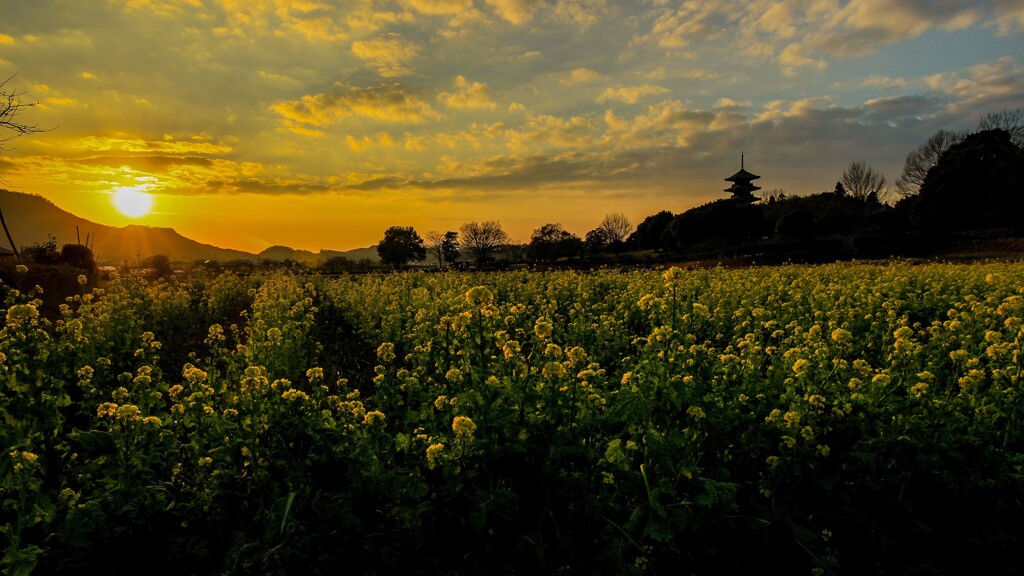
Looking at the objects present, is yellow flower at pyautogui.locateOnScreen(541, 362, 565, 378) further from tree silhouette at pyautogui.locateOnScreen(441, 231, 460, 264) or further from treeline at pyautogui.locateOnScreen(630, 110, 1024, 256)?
tree silhouette at pyautogui.locateOnScreen(441, 231, 460, 264)

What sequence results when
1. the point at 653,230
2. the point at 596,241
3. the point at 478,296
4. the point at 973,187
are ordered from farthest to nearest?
1. the point at 596,241
2. the point at 653,230
3. the point at 973,187
4. the point at 478,296

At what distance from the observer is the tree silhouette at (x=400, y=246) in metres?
109

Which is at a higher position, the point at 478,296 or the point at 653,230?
the point at 653,230

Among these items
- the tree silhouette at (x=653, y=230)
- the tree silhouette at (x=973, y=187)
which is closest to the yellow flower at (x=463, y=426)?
the tree silhouette at (x=973, y=187)

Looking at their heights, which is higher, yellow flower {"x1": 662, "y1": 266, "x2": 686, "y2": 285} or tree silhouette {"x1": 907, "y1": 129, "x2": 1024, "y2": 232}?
tree silhouette {"x1": 907, "y1": 129, "x2": 1024, "y2": 232}

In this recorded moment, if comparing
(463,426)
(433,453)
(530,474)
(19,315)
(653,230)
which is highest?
(653,230)

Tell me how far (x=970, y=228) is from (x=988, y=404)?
189ft

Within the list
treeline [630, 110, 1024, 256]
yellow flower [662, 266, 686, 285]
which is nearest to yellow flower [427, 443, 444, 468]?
yellow flower [662, 266, 686, 285]

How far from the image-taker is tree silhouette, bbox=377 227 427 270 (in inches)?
4301

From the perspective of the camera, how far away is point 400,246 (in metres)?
112

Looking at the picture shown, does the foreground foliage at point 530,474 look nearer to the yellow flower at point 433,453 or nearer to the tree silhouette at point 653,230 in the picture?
the yellow flower at point 433,453

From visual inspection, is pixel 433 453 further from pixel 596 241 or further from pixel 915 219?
pixel 596 241

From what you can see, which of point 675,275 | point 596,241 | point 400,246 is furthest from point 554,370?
point 400,246

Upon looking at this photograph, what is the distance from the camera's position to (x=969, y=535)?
15.4 feet
